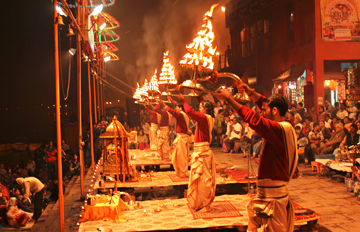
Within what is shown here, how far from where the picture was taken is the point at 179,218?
5703 millimetres

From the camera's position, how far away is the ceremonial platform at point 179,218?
530 centimetres

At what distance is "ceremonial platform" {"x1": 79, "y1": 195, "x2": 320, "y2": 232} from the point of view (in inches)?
209

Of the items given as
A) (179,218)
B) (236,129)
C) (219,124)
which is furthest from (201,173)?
(219,124)

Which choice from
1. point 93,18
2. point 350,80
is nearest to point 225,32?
point 350,80

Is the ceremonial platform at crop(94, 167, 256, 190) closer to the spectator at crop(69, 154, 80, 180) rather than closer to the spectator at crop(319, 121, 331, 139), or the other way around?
the spectator at crop(69, 154, 80, 180)

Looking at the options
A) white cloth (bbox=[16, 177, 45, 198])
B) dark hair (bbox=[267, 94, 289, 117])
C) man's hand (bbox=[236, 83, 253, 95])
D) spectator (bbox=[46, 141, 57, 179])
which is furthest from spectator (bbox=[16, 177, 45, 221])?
dark hair (bbox=[267, 94, 289, 117])

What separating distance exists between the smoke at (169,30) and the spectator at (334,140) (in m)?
12.1

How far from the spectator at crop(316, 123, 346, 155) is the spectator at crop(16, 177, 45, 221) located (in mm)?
8673

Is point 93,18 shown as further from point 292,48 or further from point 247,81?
point 247,81

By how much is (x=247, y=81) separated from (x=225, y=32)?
4754mm

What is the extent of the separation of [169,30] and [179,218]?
60.8ft

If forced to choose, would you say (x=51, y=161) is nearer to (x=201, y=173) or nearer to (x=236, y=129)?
(x=201, y=173)

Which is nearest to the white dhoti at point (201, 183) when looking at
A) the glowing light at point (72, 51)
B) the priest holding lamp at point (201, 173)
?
the priest holding lamp at point (201, 173)

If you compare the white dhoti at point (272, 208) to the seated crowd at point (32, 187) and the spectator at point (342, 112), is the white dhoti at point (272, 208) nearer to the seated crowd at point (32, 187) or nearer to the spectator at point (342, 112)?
the seated crowd at point (32, 187)
